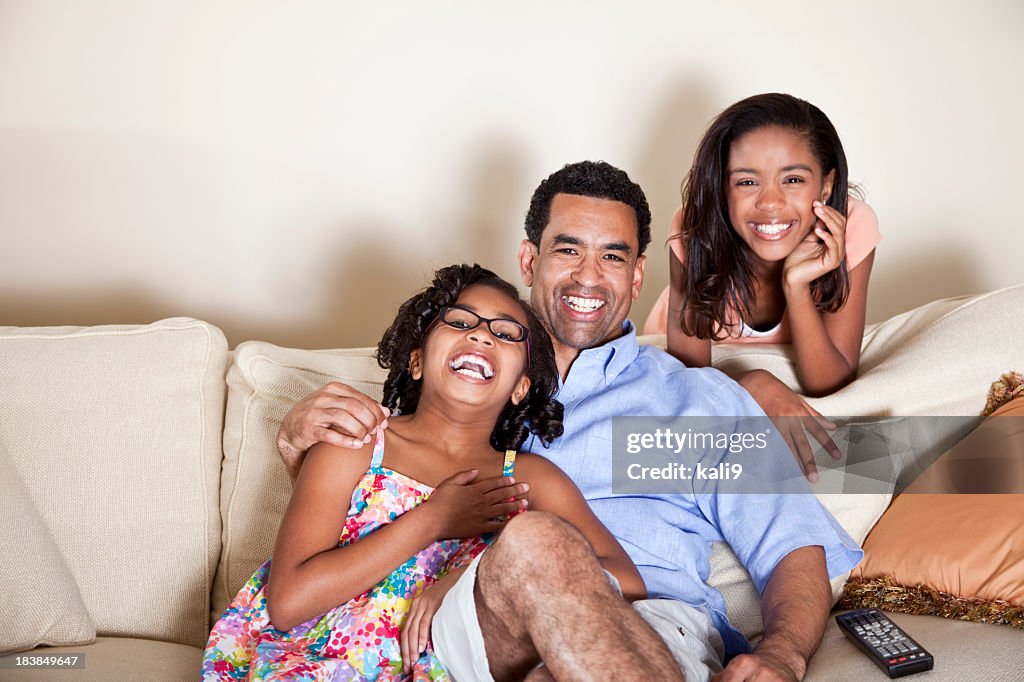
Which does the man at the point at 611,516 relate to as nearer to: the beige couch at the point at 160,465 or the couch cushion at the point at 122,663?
the beige couch at the point at 160,465

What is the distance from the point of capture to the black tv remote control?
5.02 ft

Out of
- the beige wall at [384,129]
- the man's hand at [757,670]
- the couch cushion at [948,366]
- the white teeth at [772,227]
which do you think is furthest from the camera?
the beige wall at [384,129]

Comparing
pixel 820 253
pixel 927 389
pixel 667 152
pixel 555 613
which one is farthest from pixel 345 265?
pixel 555 613

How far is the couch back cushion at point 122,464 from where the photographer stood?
2.03 meters

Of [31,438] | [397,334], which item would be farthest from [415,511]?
[31,438]

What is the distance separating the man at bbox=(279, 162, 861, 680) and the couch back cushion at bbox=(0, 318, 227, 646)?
0.40 m

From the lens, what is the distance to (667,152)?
3055mm

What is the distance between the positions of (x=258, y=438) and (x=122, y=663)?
536 millimetres

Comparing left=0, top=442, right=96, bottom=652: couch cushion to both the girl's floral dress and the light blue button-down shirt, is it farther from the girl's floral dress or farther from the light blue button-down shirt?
the light blue button-down shirt

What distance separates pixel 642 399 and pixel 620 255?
335mm

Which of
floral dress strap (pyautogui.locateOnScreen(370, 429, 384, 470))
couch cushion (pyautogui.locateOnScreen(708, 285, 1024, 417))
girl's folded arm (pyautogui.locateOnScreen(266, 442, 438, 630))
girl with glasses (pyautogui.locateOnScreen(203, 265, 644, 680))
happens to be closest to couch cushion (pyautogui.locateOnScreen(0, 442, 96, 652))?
girl with glasses (pyautogui.locateOnScreen(203, 265, 644, 680))

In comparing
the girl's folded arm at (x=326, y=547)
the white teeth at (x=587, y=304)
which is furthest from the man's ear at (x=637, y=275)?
the girl's folded arm at (x=326, y=547)

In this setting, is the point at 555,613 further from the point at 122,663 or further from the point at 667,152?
the point at 667,152

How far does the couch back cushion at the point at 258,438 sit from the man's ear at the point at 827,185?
114 centimetres
